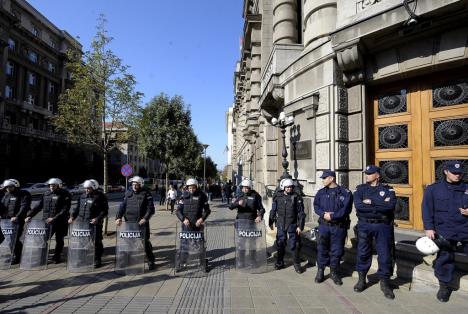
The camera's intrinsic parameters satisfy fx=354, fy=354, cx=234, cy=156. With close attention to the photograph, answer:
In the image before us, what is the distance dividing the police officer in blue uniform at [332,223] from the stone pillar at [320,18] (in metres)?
5.36

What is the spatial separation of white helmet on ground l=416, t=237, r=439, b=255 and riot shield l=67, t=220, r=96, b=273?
5.92 metres

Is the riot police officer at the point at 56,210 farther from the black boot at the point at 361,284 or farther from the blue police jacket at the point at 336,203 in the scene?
the black boot at the point at 361,284

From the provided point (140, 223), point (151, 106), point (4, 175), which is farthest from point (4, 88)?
point (140, 223)

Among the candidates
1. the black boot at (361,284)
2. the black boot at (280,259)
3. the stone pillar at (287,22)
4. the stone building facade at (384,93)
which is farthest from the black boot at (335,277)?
the stone pillar at (287,22)

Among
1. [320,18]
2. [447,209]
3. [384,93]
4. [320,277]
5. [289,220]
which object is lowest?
[320,277]

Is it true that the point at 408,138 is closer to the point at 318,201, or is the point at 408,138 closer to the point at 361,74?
the point at 361,74

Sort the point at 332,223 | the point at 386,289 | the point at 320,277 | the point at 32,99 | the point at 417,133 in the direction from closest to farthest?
the point at 386,289 < the point at 332,223 < the point at 320,277 < the point at 417,133 < the point at 32,99

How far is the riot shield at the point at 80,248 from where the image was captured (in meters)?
6.98

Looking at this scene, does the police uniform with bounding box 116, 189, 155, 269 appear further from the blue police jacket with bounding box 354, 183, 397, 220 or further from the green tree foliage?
the green tree foliage

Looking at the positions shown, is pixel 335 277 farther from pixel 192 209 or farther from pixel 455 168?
pixel 192 209

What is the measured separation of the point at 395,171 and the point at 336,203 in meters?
3.25

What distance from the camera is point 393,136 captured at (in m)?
8.53

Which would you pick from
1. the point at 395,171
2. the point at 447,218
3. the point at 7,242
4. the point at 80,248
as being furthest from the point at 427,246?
the point at 7,242

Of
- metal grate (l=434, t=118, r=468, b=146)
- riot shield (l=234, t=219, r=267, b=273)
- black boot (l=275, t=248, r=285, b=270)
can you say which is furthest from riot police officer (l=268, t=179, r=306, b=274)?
metal grate (l=434, t=118, r=468, b=146)
